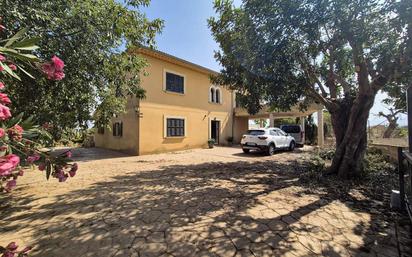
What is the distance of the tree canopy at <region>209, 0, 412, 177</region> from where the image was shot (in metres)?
4.49

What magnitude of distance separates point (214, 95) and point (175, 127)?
5.38 meters

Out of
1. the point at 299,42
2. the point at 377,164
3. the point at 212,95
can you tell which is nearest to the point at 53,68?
the point at 299,42

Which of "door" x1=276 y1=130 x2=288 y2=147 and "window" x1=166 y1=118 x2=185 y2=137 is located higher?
"window" x1=166 y1=118 x2=185 y2=137

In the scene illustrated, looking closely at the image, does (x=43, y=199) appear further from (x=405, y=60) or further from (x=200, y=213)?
(x=405, y=60)

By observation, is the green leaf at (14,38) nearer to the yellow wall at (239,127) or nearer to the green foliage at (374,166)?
the green foliage at (374,166)

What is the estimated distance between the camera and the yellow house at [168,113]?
43.1 ft

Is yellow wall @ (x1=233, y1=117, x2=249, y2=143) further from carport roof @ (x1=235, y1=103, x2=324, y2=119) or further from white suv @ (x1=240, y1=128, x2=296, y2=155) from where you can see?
white suv @ (x1=240, y1=128, x2=296, y2=155)

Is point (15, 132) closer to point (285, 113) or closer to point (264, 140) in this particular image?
point (264, 140)

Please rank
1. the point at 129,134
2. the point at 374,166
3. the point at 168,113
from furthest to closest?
the point at 168,113 → the point at 129,134 → the point at 374,166

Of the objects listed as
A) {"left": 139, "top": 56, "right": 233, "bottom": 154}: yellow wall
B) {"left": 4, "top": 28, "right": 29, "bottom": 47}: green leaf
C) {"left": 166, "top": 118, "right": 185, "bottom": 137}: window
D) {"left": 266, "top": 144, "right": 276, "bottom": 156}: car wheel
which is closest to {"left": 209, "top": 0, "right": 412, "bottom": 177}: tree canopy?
{"left": 266, "top": 144, "right": 276, "bottom": 156}: car wheel

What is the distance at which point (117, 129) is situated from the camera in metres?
15.2

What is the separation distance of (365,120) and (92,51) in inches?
303

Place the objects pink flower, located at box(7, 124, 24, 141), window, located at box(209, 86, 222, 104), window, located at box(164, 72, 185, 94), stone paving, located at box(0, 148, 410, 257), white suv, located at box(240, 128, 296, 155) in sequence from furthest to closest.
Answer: window, located at box(209, 86, 222, 104), window, located at box(164, 72, 185, 94), white suv, located at box(240, 128, 296, 155), stone paving, located at box(0, 148, 410, 257), pink flower, located at box(7, 124, 24, 141)

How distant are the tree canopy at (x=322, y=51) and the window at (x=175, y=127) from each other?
19.8 ft
